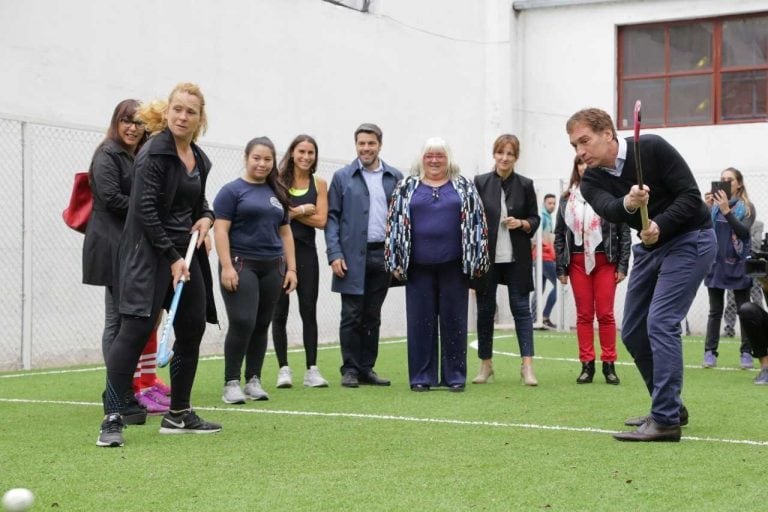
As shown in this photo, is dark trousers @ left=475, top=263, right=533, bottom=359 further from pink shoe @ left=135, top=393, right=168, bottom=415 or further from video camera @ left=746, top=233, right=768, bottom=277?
pink shoe @ left=135, top=393, right=168, bottom=415

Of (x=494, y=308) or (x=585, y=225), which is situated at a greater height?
(x=585, y=225)

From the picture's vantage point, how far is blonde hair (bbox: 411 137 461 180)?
9.51 meters

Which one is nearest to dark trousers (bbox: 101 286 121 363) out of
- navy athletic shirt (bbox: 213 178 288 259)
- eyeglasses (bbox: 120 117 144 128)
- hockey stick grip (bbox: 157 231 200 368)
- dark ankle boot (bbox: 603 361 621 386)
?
eyeglasses (bbox: 120 117 144 128)

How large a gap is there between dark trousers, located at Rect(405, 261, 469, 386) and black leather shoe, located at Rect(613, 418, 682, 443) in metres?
2.90

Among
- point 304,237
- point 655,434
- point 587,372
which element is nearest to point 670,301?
point 655,434

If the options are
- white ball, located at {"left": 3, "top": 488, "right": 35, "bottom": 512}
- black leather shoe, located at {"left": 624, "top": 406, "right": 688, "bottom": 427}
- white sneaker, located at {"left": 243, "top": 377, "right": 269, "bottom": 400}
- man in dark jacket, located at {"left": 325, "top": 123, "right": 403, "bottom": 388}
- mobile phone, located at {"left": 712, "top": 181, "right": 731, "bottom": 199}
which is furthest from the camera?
mobile phone, located at {"left": 712, "top": 181, "right": 731, "bottom": 199}

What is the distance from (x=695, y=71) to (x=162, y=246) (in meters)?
14.2

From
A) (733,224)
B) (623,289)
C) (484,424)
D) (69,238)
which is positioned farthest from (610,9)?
(484,424)

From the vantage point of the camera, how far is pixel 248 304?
8680 mm

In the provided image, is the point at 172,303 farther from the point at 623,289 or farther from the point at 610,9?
the point at 610,9

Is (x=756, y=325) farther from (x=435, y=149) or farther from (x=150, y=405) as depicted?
(x=150, y=405)

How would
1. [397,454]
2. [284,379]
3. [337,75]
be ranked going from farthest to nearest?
[337,75] < [284,379] < [397,454]

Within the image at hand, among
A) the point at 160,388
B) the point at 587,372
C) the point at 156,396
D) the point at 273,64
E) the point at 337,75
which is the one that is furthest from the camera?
the point at 337,75

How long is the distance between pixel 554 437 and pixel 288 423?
1.61 metres
